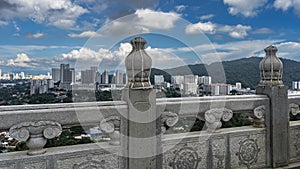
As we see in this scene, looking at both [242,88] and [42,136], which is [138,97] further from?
[242,88]

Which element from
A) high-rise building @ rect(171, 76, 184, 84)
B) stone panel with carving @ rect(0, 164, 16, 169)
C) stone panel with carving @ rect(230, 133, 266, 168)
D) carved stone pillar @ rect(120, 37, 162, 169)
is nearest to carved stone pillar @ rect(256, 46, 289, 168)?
stone panel with carving @ rect(230, 133, 266, 168)

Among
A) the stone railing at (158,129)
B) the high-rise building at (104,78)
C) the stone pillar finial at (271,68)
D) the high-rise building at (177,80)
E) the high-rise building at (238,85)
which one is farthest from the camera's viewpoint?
the high-rise building at (238,85)

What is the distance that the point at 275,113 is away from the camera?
4.17m

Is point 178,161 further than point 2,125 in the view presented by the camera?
Yes

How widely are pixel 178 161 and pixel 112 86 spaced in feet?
4.23

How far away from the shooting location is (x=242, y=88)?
→ 15.7 ft

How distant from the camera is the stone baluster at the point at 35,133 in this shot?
2645mm

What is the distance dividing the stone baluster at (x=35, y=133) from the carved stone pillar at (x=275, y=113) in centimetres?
308

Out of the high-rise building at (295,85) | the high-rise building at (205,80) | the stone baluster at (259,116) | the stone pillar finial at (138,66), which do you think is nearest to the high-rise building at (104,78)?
the stone pillar finial at (138,66)

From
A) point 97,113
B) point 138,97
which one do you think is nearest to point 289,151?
point 138,97

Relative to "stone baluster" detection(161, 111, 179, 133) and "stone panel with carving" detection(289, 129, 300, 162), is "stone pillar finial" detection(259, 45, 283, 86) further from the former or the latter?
"stone baluster" detection(161, 111, 179, 133)

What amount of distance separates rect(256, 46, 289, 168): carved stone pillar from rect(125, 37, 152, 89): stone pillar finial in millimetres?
2042

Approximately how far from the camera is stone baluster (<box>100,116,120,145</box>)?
9.98ft

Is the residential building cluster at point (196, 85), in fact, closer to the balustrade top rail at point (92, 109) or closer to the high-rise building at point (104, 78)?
the balustrade top rail at point (92, 109)
